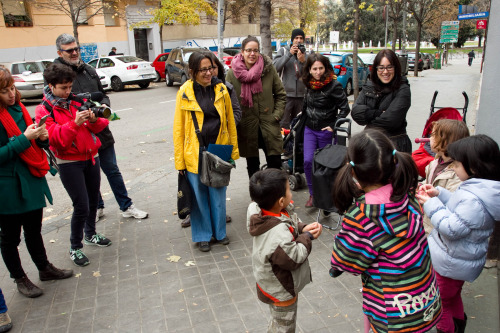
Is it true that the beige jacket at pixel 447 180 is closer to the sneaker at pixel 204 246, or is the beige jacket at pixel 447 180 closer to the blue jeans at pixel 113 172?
the sneaker at pixel 204 246

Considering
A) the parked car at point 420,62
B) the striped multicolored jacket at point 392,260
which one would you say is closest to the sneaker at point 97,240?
the striped multicolored jacket at point 392,260

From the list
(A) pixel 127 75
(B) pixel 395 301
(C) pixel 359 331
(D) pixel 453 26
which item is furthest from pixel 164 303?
(D) pixel 453 26

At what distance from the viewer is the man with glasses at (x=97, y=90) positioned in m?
4.49

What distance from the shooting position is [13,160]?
3.48 m

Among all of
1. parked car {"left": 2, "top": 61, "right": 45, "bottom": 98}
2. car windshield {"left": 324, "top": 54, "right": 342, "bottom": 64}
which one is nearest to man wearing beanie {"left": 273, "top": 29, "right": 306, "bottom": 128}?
car windshield {"left": 324, "top": 54, "right": 342, "bottom": 64}

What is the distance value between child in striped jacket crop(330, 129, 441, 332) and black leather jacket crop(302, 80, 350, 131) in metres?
2.92

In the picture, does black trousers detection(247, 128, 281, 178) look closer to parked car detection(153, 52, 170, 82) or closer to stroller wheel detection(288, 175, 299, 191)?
stroller wheel detection(288, 175, 299, 191)

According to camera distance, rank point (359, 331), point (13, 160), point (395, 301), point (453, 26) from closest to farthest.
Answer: point (395, 301)
point (359, 331)
point (13, 160)
point (453, 26)

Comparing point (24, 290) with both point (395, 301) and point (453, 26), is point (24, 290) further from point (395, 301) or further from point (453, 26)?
point (453, 26)

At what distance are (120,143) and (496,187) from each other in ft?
29.2

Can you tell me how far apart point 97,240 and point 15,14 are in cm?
2463

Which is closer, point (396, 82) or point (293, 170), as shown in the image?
point (396, 82)

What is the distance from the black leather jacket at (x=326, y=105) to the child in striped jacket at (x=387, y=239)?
2923 millimetres

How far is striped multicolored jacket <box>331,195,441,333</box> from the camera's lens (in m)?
2.09
